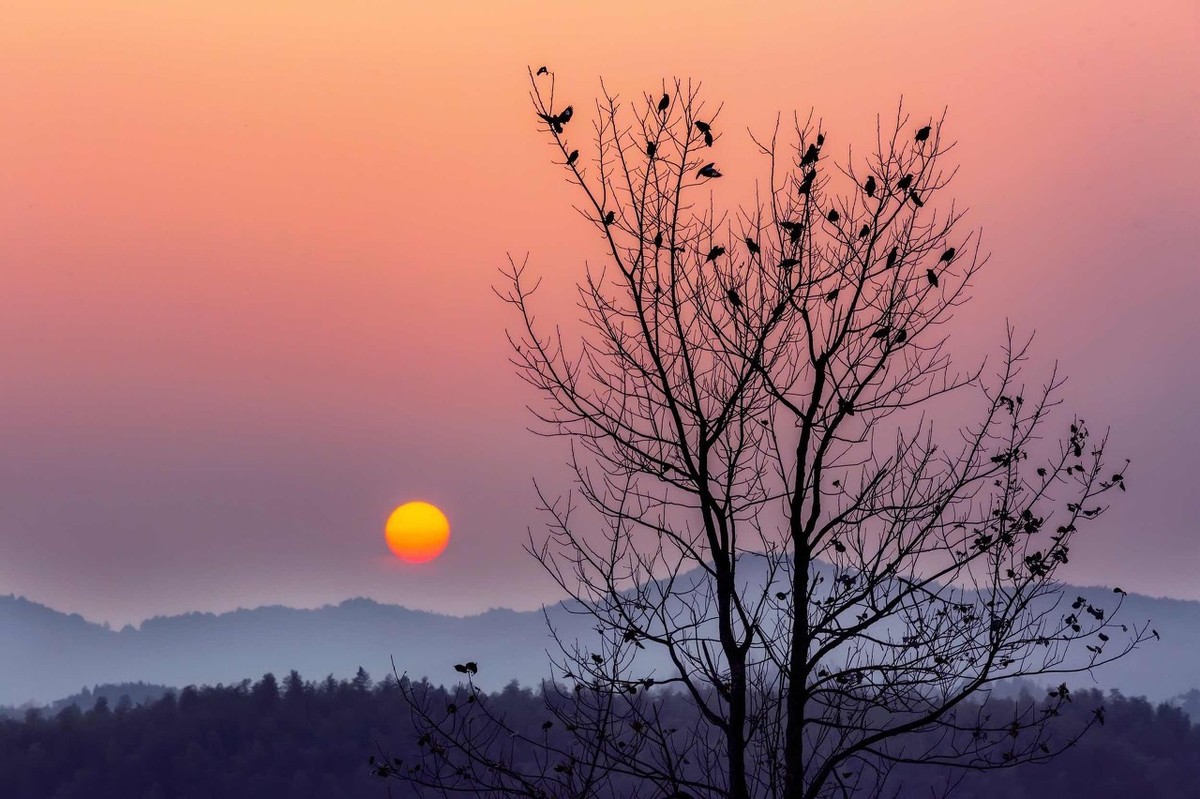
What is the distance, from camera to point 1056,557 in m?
9.71

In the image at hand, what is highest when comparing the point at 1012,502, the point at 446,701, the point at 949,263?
the point at 949,263

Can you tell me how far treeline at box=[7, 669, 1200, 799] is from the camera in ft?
564

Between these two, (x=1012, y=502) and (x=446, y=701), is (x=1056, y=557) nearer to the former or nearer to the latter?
(x=1012, y=502)

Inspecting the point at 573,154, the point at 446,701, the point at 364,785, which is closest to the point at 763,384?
the point at 573,154

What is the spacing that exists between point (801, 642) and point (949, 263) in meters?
3.22

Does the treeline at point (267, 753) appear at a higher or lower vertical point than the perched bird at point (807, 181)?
higher

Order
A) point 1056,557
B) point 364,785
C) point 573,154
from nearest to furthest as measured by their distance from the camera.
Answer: point 573,154
point 1056,557
point 364,785

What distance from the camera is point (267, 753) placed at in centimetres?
17612

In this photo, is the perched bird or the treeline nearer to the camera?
the perched bird

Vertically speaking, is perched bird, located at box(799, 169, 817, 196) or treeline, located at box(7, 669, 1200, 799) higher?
treeline, located at box(7, 669, 1200, 799)

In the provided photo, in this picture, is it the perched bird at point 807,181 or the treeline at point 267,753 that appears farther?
the treeline at point 267,753

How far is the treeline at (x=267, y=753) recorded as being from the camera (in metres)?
172

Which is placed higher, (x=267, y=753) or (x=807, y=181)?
(x=267, y=753)

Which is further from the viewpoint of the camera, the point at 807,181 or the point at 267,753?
the point at 267,753
